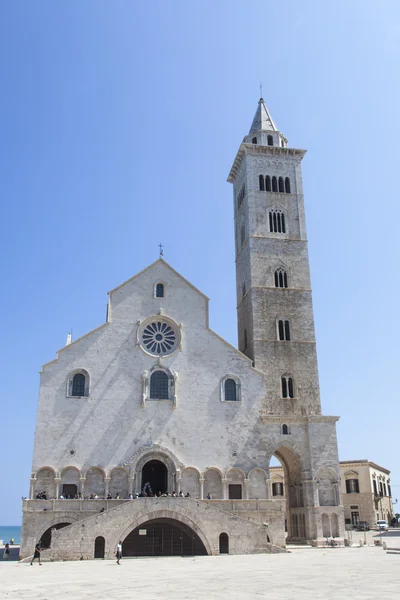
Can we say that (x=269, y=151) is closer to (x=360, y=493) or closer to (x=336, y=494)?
(x=336, y=494)

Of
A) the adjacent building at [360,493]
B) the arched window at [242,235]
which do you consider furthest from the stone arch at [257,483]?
the adjacent building at [360,493]

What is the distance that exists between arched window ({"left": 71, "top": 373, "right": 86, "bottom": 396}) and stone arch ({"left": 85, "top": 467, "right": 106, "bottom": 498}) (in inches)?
193

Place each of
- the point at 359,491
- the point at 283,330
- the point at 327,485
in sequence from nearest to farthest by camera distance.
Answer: the point at 327,485, the point at 283,330, the point at 359,491

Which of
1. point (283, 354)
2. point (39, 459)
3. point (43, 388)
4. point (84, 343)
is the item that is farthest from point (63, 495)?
point (283, 354)

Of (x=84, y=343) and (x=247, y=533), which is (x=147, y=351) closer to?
(x=84, y=343)

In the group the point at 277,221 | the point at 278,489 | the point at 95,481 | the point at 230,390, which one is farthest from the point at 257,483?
the point at 278,489

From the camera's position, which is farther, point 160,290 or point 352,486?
point 352,486

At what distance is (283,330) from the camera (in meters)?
44.2

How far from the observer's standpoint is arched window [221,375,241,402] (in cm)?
4022

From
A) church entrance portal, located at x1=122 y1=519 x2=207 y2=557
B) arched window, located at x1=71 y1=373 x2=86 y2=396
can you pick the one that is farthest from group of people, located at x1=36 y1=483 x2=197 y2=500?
arched window, located at x1=71 y1=373 x2=86 y2=396

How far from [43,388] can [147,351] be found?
7.28m

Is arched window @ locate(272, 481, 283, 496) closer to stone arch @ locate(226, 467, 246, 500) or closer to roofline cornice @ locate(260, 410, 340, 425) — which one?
roofline cornice @ locate(260, 410, 340, 425)

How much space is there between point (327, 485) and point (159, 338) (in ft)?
50.2

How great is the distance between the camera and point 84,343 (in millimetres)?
39156
